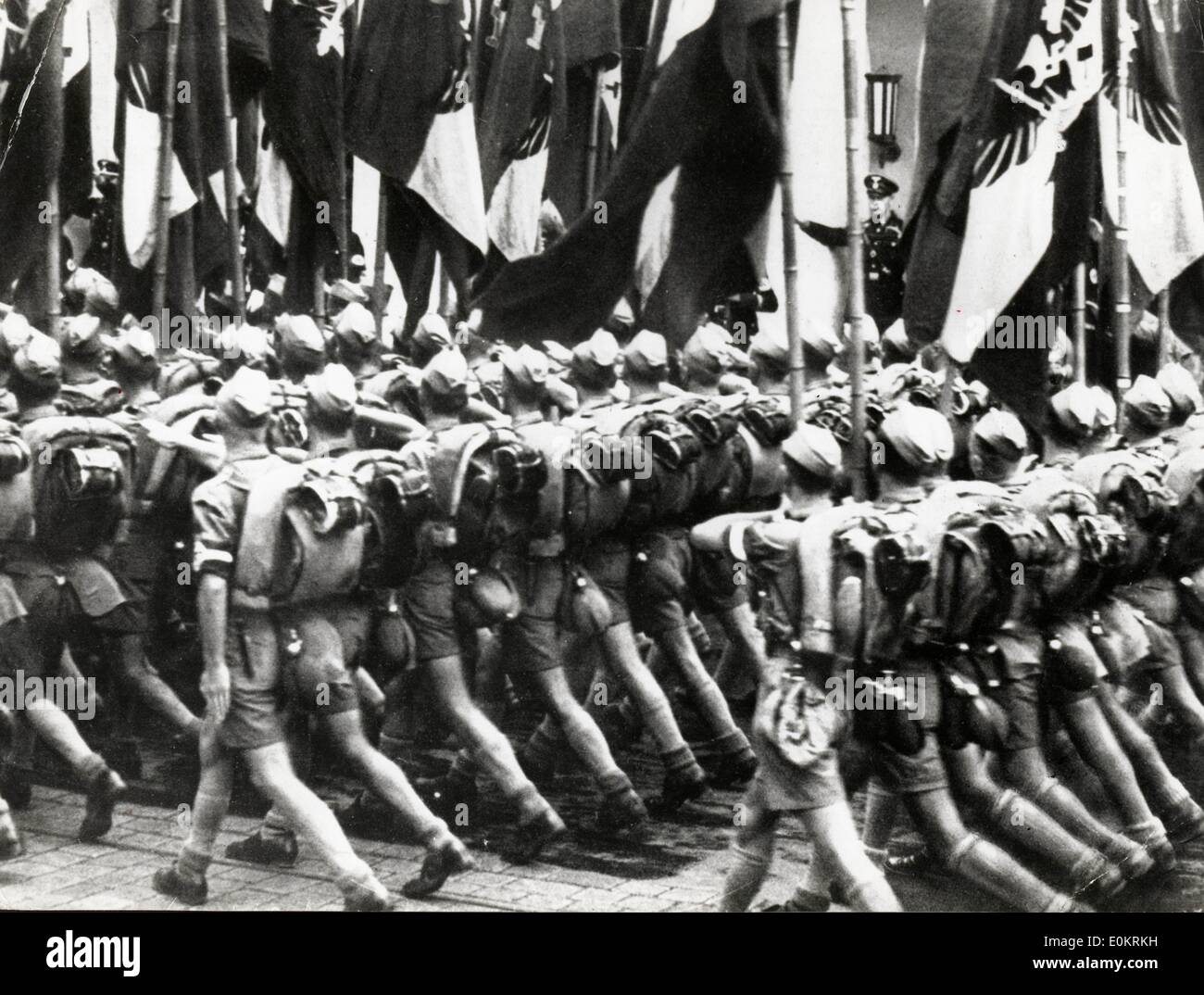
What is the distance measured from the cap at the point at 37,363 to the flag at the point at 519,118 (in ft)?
9.23

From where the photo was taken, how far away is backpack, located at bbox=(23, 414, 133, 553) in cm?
809

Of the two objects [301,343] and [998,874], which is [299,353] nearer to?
[301,343]

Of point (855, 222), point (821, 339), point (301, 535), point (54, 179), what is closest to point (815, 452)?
point (855, 222)

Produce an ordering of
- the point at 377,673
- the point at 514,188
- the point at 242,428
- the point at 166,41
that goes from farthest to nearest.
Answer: the point at 514,188, the point at 166,41, the point at 377,673, the point at 242,428

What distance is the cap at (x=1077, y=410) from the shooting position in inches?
336

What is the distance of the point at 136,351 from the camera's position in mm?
8977

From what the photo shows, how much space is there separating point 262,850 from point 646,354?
10.3 ft

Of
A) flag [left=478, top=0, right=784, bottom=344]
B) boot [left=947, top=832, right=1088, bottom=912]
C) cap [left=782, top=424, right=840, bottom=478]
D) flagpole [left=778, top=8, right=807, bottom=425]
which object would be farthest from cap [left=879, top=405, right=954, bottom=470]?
flag [left=478, top=0, right=784, bottom=344]

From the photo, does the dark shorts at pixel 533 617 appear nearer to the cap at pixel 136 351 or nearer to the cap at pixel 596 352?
the cap at pixel 596 352

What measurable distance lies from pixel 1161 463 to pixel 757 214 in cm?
232
